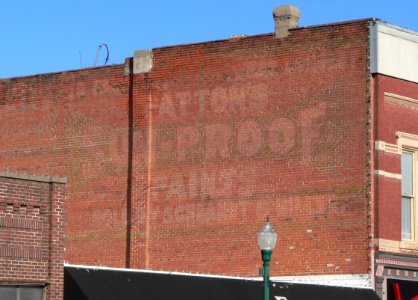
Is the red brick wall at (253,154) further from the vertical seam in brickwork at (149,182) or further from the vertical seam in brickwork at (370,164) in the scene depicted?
the vertical seam in brickwork at (370,164)

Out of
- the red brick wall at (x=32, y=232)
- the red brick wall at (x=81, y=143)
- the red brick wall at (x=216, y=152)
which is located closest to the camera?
the red brick wall at (x=32, y=232)

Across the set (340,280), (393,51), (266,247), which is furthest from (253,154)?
(266,247)

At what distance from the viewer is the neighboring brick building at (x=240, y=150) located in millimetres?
33344

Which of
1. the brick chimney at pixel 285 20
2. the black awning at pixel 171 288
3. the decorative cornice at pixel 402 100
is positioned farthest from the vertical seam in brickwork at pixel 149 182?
the decorative cornice at pixel 402 100

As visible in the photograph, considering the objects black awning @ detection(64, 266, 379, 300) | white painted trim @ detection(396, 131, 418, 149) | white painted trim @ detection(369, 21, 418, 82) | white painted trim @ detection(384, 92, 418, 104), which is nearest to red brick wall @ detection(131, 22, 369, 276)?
white painted trim @ detection(369, 21, 418, 82)

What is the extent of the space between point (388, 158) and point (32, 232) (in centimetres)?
1210

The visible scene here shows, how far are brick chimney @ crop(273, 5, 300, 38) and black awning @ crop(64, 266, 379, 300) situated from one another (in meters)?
7.63

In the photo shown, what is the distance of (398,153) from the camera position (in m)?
33.7

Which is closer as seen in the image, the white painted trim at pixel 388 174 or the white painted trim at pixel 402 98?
the white painted trim at pixel 388 174

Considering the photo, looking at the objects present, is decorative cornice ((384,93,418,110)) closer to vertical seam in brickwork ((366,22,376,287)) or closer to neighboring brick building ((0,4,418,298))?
neighboring brick building ((0,4,418,298))

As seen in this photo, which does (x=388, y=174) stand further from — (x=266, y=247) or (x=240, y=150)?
(x=266, y=247)

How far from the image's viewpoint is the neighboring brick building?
3334cm

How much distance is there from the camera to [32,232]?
80.5 feet

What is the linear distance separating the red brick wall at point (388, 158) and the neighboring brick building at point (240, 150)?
0.14ft
